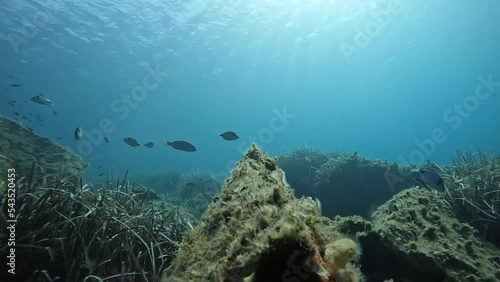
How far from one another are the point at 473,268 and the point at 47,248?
196 inches

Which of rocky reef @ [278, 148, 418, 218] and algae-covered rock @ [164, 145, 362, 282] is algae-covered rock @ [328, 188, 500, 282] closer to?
algae-covered rock @ [164, 145, 362, 282]

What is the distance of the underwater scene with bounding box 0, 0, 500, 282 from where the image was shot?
2.04 metres

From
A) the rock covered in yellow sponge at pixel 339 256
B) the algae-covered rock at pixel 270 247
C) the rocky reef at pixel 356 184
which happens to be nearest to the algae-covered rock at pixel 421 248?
the algae-covered rock at pixel 270 247

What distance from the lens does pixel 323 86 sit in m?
94.9

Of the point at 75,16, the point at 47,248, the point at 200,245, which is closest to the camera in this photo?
the point at 200,245

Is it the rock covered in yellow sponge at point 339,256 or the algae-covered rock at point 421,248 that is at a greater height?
the algae-covered rock at point 421,248

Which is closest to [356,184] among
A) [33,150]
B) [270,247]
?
[270,247]

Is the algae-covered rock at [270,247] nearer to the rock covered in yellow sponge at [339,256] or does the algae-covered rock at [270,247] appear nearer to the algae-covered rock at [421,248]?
the rock covered in yellow sponge at [339,256]

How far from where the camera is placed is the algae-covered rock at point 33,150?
6.60m

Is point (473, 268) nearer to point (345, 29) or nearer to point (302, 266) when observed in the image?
point (302, 266)

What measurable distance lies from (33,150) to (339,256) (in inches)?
344

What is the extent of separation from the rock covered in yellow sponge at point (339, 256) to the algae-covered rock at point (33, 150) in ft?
22.1

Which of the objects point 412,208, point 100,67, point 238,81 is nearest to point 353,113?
point 238,81

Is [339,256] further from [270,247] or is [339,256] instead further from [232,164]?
[232,164]
